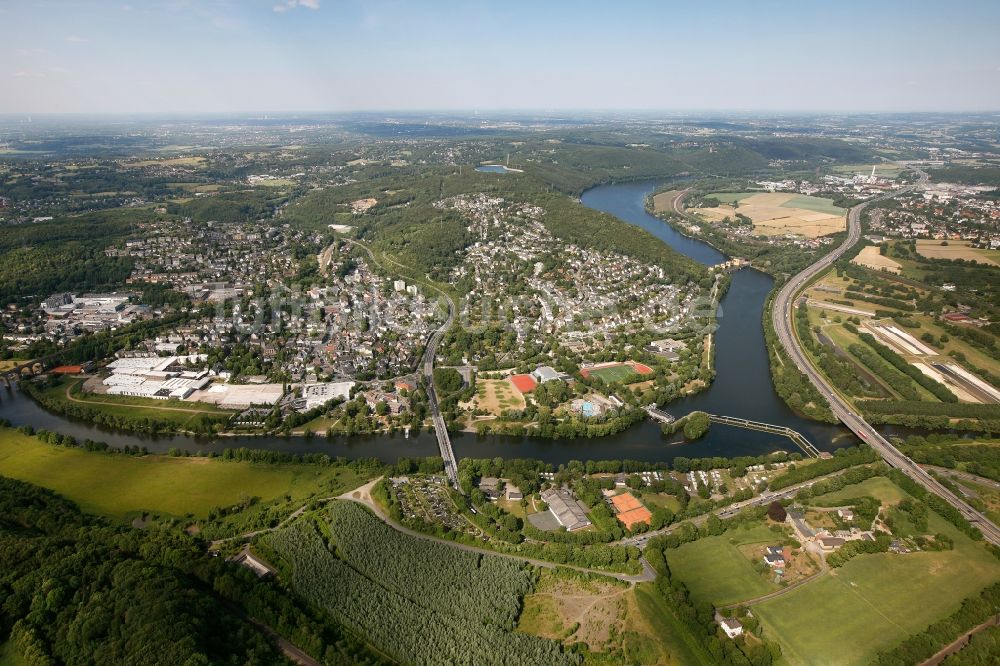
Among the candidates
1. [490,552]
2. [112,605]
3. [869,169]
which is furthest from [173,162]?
[869,169]

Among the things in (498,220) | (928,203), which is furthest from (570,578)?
(928,203)

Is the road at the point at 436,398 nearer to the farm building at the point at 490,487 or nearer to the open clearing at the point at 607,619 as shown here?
the farm building at the point at 490,487

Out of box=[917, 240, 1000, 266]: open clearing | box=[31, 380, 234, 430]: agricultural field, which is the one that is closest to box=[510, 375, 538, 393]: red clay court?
box=[31, 380, 234, 430]: agricultural field

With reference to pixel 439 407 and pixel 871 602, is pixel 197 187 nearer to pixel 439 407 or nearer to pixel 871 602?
pixel 439 407

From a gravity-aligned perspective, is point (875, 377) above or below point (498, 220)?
below

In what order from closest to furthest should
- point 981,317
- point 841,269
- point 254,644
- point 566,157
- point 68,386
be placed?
1. point 254,644
2. point 68,386
3. point 981,317
4. point 841,269
5. point 566,157

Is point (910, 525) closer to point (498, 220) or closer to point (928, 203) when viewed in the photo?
point (498, 220)
